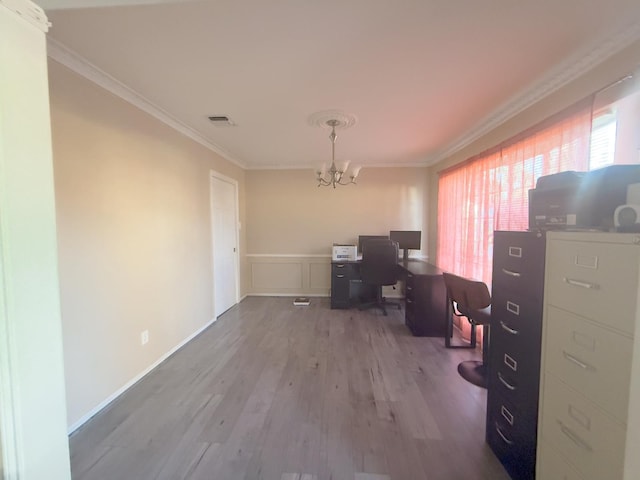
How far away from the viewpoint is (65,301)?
1652 mm

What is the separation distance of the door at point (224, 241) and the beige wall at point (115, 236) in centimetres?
63

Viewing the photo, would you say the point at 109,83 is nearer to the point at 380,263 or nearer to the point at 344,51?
the point at 344,51

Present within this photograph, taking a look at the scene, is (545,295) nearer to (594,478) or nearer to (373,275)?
(594,478)

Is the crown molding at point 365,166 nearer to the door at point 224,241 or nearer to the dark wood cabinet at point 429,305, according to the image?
the door at point 224,241

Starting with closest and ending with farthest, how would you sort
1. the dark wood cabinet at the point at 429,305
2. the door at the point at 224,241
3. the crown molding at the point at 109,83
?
the crown molding at the point at 109,83, the dark wood cabinet at the point at 429,305, the door at the point at 224,241

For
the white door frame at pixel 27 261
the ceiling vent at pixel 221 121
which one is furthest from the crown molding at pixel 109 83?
the white door frame at pixel 27 261

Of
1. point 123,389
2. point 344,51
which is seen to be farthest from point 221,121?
point 123,389

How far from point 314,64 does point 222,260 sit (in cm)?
298

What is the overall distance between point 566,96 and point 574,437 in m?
2.12

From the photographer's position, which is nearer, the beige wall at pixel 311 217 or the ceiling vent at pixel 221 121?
the ceiling vent at pixel 221 121

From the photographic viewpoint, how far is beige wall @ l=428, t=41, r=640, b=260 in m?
1.48

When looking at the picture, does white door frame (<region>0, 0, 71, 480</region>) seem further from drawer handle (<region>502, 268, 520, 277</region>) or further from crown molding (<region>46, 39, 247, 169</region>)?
drawer handle (<region>502, 268, 520, 277</region>)

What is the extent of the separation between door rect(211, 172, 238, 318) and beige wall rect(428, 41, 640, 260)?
338 cm

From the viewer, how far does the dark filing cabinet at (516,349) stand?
1.26 meters
